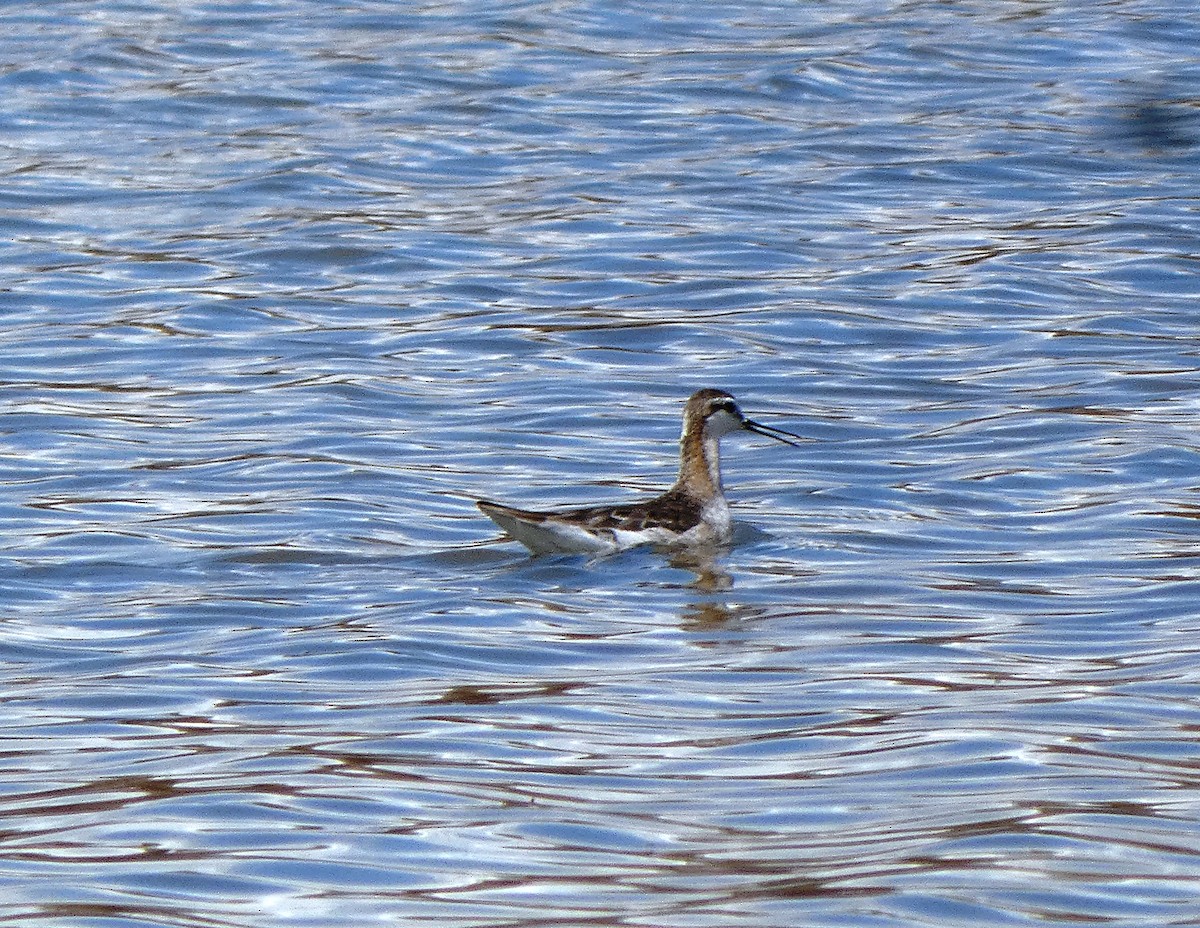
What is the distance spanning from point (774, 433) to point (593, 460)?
1062 mm

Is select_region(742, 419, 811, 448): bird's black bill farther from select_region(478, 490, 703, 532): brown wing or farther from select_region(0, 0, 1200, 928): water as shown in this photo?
select_region(478, 490, 703, 532): brown wing

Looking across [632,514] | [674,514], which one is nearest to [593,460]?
[674,514]

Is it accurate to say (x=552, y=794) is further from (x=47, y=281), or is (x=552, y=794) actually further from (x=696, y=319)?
(x=47, y=281)

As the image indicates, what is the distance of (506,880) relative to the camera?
282 inches

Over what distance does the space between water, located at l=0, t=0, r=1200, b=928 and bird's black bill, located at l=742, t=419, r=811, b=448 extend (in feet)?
0.46

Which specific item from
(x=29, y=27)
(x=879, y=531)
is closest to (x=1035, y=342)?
(x=879, y=531)

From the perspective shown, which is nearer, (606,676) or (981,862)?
(981,862)

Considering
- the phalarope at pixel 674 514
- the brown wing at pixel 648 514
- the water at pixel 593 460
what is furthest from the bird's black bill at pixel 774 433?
the brown wing at pixel 648 514

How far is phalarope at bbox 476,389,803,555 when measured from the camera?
39.5 feet

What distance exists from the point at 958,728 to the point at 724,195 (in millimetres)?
13285

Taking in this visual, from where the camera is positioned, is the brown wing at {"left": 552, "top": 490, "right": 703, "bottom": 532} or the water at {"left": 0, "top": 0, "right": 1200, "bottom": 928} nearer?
the water at {"left": 0, "top": 0, "right": 1200, "bottom": 928}

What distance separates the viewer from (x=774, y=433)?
1415cm

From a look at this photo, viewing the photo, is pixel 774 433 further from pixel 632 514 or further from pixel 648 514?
pixel 632 514

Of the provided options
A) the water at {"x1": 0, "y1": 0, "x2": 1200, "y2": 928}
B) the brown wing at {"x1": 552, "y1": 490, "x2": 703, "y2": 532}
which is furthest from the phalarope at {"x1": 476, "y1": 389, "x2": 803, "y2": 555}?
the water at {"x1": 0, "y1": 0, "x2": 1200, "y2": 928}
